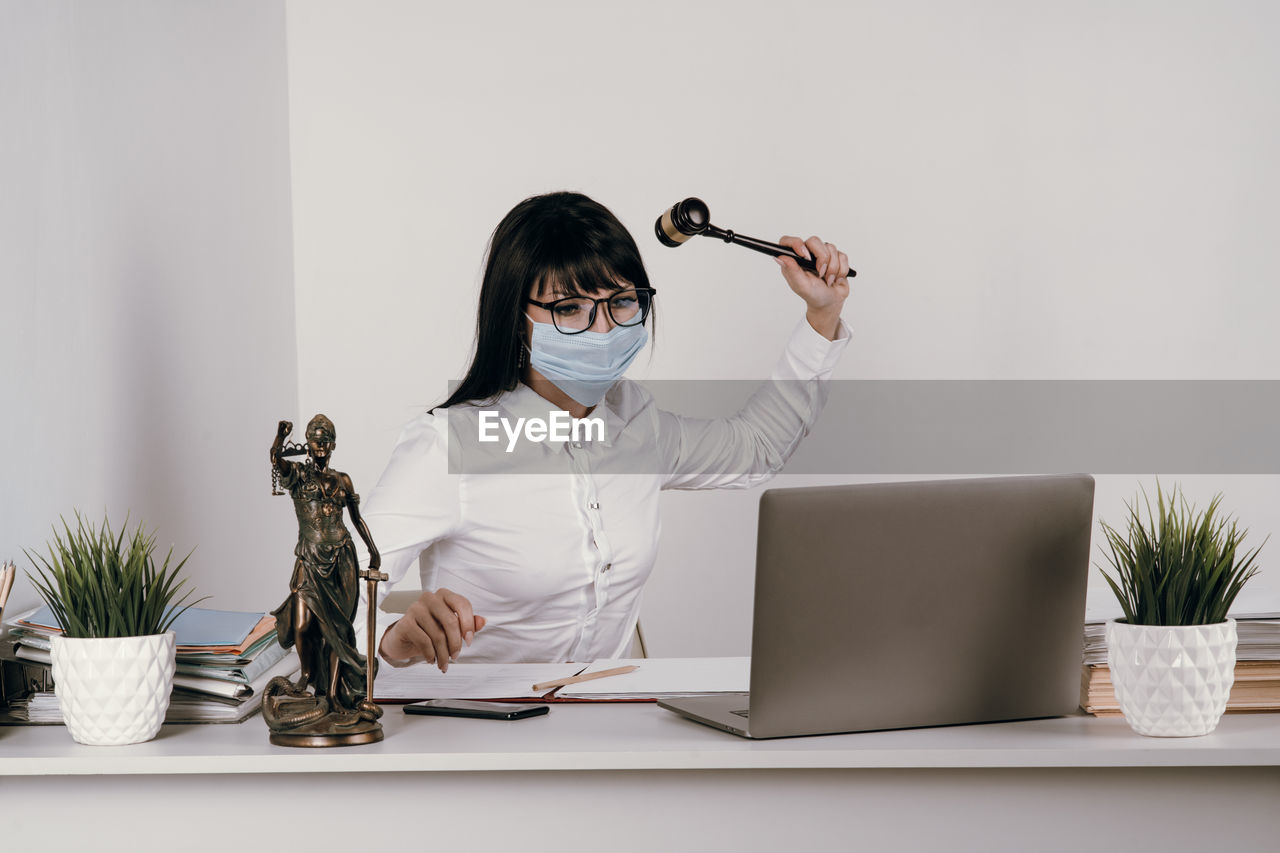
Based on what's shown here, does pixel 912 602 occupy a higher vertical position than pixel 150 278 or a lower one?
lower

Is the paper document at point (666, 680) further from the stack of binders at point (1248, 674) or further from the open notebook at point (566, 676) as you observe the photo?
the stack of binders at point (1248, 674)

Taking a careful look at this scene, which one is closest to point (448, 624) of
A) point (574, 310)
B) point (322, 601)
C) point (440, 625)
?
point (440, 625)

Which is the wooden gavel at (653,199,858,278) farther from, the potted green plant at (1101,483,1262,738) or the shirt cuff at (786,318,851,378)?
the potted green plant at (1101,483,1262,738)

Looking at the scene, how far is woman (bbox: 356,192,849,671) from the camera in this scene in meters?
2.02

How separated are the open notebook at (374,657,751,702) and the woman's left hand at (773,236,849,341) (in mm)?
791

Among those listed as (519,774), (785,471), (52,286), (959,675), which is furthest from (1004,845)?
(785,471)

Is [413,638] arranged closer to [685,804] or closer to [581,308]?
[685,804]

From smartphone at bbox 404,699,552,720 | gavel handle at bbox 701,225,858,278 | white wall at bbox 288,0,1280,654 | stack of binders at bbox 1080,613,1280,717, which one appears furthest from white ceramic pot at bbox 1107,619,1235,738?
white wall at bbox 288,0,1280,654

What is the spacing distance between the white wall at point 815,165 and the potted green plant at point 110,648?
7.11ft

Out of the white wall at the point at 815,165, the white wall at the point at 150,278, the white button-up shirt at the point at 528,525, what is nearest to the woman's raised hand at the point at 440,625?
the white button-up shirt at the point at 528,525

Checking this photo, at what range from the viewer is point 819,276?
88.8 inches

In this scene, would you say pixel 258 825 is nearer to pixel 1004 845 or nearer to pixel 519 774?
pixel 519 774

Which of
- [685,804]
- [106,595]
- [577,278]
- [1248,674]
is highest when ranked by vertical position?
[577,278]

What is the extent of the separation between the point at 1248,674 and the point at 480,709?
0.92 metres
